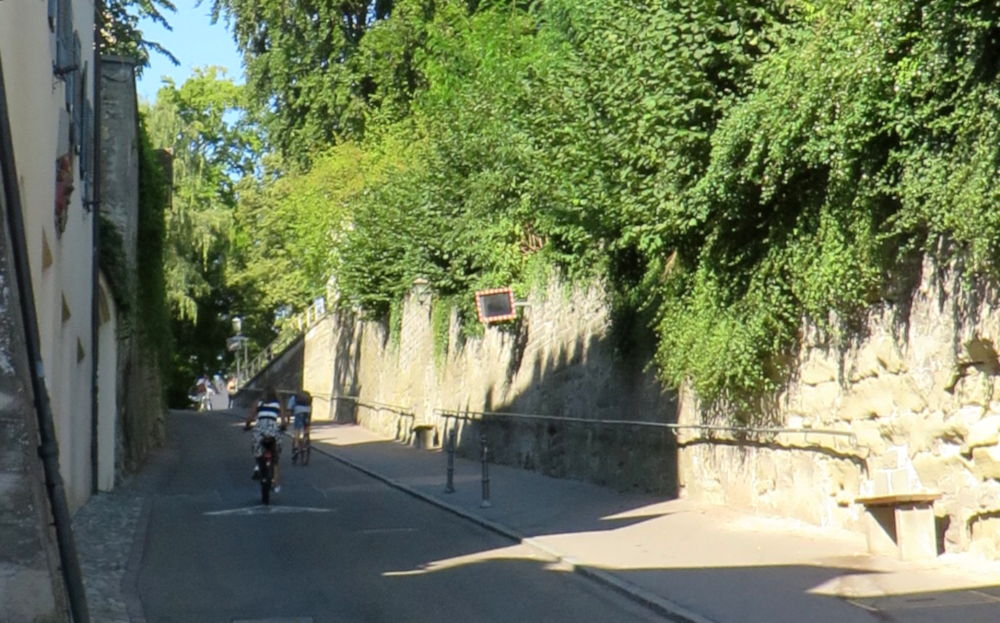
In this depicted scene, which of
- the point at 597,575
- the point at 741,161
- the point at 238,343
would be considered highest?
the point at 238,343

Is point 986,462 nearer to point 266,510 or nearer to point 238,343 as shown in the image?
point 266,510

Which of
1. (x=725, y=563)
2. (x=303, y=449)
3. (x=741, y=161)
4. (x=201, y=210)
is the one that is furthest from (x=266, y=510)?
(x=201, y=210)

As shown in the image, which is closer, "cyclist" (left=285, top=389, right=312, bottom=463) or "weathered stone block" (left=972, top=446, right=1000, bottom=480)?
"weathered stone block" (left=972, top=446, right=1000, bottom=480)

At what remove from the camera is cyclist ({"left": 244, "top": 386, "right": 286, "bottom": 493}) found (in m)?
21.0

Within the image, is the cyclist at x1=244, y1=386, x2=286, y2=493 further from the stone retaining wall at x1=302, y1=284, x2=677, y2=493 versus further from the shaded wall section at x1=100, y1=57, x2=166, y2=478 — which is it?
the stone retaining wall at x1=302, y1=284, x2=677, y2=493

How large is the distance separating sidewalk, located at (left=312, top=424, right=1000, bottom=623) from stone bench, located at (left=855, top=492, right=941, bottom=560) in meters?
0.14

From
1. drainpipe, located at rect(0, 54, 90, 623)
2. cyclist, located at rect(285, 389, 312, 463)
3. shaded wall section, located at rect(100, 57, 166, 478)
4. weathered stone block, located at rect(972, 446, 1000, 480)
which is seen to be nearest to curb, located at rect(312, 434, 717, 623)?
weathered stone block, located at rect(972, 446, 1000, 480)

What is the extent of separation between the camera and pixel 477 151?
92.9 feet

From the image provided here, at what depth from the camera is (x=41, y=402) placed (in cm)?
956

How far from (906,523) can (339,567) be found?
5099 mm

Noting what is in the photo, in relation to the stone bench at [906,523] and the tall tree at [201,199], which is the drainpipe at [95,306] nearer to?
the stone bench at [906,523]

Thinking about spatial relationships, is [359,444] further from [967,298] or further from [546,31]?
[967,298]

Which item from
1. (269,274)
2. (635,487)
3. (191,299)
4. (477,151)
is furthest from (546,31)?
(269,274)

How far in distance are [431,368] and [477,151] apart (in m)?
8.19
